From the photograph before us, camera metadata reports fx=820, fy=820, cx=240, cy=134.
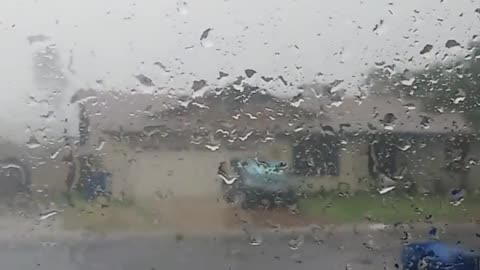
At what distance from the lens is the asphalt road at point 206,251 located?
2.18m

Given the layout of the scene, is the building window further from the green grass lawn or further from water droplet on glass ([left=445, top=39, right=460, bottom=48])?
water droplet on glass ([left=445, top=39, right=460, bottom=48])

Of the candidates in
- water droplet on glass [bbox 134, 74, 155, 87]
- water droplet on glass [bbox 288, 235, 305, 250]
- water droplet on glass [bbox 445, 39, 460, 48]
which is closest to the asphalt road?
water droplet on glass [bbox 288, 235, 305, 250]

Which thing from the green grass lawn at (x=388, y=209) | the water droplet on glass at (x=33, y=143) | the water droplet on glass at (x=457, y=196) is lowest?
the green grass lawn at (x=388, y=209)

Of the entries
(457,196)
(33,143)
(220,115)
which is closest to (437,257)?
(457,196)

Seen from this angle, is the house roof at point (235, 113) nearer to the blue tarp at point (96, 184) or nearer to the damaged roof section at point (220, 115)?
the damaged roof section at point (220, 115)

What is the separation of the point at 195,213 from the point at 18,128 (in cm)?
52

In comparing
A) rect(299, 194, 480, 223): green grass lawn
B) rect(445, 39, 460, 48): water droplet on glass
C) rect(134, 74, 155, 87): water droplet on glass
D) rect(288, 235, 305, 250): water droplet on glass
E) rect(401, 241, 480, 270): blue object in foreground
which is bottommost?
rect(401, 241, 480, 270): blue object in foreground

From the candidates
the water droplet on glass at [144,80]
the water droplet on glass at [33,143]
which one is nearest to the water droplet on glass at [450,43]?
the water droplet on glass at [144,80]

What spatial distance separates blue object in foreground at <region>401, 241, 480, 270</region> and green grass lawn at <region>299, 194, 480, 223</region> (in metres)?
0.07

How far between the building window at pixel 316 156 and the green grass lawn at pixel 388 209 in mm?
76

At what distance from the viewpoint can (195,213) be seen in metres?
2.16

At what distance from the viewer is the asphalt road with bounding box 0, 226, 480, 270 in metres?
2.18

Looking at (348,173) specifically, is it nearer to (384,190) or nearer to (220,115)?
(384,190)

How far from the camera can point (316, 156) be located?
223 centimetres
